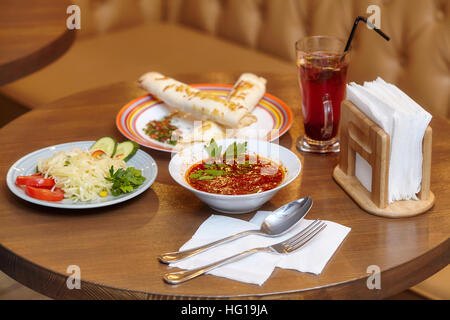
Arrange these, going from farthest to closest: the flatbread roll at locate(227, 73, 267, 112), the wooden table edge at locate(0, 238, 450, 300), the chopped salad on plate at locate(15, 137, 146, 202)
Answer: the flatbread roll at locate(227, 73, 267, 112) < the chopped salad on plate at locate(15, 137, 146, 202) < the wooden table edge at locate(0, 238, 450, 300)

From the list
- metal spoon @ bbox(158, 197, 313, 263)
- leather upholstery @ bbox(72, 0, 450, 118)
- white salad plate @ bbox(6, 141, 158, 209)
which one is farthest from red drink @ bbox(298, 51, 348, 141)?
leather upholstery @ bbox(72, 0, 450, 118)

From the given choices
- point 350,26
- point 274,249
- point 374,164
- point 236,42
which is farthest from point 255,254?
Result: point 236,42

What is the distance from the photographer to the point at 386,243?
1.17 metres

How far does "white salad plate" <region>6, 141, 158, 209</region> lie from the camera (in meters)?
1.27

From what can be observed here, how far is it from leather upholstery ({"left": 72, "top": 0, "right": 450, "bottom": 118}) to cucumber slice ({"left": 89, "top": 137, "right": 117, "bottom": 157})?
1125 mm

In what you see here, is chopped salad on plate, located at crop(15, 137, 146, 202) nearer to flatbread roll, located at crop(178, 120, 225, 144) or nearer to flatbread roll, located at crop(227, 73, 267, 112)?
flatbread roll, located at crop(178, 120, 225, 144)

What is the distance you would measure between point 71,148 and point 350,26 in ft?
5.73

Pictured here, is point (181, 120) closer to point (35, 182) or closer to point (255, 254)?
point (35, 182)

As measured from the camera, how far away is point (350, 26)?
112 inches

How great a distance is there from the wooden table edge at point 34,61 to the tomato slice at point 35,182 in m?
0.84
